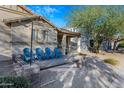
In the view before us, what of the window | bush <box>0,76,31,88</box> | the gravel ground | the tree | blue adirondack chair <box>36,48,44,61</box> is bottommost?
the gravel ground

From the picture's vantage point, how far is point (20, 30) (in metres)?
8.27

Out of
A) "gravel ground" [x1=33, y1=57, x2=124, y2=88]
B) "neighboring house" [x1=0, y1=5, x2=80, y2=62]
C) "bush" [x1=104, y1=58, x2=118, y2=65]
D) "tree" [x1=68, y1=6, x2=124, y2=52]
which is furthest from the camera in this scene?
"tree" [x1=68, y1=6, x2=124, y2=52]

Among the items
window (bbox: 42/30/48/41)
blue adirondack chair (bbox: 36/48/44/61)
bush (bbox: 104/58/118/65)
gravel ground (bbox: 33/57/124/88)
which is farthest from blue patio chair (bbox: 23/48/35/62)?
bush (bbox: 104/58/118/65)

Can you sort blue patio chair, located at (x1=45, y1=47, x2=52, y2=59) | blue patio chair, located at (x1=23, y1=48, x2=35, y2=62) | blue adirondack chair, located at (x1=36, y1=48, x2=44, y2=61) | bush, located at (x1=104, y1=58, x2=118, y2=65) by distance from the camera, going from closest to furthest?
blue patio chair, located at (x1=23, y1=48, x2=35, y2=62) → blue adirondack chair, located at (x1=36, y1=48, x2=44, y2=61) → blue patio chair, located at (x1=45, y1=47, x2=52, y2=59) → bush, located at (x1=104, y1=58, x2=118, y2=65)

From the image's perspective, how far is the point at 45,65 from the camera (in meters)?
7.08

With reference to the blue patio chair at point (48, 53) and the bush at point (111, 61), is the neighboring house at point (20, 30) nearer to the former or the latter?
the blue patio chair at point (48, 53)

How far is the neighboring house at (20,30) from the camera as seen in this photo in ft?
25.5

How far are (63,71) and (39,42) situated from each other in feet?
8.94

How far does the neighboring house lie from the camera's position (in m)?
7.77

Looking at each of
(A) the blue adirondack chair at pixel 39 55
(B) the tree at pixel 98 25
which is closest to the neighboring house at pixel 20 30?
(A) the blue adirondack chair at pixel 39 55

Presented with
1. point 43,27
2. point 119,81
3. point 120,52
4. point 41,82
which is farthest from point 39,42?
point 120,52

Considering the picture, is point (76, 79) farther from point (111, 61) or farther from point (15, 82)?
point (111, 61)

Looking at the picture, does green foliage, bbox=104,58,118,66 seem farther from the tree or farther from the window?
the window
